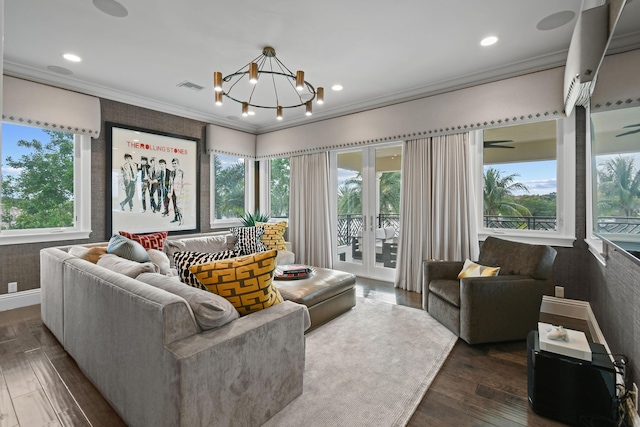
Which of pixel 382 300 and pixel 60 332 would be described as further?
pixel 382 300

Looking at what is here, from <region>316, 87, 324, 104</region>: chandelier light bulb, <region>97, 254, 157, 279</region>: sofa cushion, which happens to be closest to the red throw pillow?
Result: <region>97, 254, 157, 279</region>: sofa cushion

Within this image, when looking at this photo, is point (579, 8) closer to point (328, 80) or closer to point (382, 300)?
point (328, 80)

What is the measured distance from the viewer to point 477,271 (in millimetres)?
→ 3172

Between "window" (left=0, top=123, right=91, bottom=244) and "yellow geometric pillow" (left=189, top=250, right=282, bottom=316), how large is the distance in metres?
3.29

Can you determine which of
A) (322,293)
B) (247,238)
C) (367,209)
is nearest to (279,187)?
(367,209)

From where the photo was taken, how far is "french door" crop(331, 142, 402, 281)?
4.92m

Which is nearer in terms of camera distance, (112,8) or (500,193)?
(112,8)

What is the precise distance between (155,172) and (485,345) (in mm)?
4703

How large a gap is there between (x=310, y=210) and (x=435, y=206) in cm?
213

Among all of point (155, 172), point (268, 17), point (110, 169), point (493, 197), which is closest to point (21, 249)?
point (110, 169)

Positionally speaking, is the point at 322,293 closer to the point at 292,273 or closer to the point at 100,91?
the point at 292,273

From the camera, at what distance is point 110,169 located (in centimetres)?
441

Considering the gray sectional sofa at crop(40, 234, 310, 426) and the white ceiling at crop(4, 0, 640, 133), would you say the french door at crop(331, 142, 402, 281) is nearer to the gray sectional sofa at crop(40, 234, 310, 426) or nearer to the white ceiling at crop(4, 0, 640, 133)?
the white ceiling at crop(4, 0, 640, 133)

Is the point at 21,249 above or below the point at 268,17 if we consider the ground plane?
below
